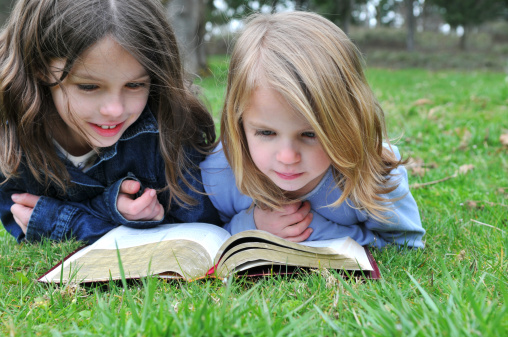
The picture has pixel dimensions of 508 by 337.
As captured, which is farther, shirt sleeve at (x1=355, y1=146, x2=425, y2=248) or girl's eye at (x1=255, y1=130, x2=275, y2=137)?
shirt sleeve at (x1=355, y1=146, x2=425, y2=248)

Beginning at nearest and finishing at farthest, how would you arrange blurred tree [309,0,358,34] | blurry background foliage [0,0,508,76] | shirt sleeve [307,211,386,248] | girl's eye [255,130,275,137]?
girl's eye [255,130,275,137], shirt sleeve [307,211,386,248], blurry background foliage [0,0,508,76], blurred tree [309,0,358,34]

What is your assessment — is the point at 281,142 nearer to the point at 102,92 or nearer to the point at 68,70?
the point at 102,92

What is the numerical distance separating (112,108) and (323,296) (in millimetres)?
1161

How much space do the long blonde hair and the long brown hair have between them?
352mm

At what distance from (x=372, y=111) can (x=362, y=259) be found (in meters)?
0.60

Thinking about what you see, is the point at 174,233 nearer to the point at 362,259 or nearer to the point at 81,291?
the point at 81,291

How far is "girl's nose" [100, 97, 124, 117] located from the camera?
2021 millimetres

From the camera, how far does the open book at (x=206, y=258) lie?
66.6 inches

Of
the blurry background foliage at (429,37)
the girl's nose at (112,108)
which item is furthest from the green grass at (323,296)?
the blurry background foliage at (429,37)

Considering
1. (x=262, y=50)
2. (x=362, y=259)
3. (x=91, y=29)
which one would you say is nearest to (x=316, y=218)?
(x=362, y=259)

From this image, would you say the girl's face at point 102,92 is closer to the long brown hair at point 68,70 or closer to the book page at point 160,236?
the long brown hair at point 68,70

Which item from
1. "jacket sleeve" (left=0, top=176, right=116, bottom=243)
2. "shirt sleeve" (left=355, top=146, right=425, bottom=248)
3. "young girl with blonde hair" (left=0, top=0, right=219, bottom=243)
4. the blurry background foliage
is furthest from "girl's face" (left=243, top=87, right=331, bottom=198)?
the blurry background foliage

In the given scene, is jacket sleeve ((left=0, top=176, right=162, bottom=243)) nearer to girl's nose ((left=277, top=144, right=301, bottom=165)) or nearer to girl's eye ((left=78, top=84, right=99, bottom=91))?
girl's eye ((left=78, top=84, right=99, bottom=91))

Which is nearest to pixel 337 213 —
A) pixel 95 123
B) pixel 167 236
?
pixel 167 236
